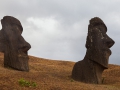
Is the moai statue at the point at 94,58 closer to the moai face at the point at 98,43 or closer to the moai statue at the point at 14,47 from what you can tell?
the moai face at the point at 98,43

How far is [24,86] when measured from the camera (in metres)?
11.0

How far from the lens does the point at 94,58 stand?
17312 millimetres

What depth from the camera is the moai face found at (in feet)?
56.6

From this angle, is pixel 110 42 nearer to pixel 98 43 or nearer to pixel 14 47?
pixel 98 43

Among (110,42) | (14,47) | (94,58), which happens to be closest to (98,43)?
(110,42)

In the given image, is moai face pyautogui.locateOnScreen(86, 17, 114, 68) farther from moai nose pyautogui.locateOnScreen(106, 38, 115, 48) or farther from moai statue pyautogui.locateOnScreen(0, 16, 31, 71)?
moai statue pyautogui.locateOnScreen(0, 16, 31, 71)

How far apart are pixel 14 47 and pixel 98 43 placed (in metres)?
5.92

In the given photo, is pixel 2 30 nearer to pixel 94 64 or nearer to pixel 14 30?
pixel 14 30

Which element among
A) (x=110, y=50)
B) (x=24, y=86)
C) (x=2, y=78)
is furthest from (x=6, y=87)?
(x=110, y=50)

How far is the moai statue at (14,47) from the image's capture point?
18359 millimetres

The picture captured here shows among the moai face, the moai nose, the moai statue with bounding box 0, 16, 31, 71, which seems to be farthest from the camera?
the moai statue with bounding box 0, 16, 31, 71

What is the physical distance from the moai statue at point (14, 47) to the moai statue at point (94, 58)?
384 cm

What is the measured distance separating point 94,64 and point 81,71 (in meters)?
1.01

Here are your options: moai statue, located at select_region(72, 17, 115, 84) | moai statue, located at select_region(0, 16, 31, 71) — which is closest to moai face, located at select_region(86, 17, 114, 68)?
moai statue, located at select_region(72, 17, 115, 84)
